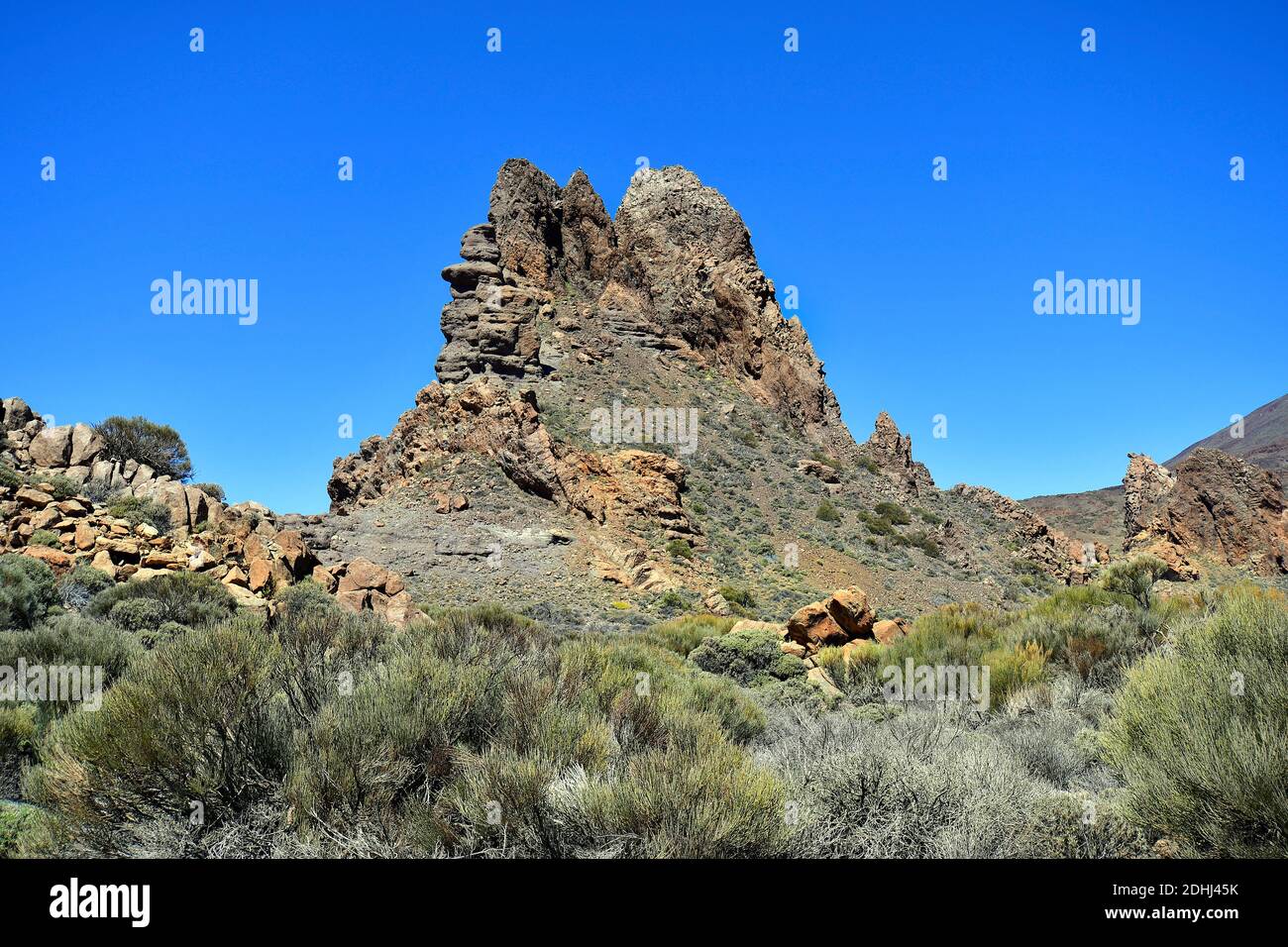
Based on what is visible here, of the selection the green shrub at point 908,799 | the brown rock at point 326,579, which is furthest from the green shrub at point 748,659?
the brown rock at point 326,579

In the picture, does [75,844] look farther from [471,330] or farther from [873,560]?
[471,330]

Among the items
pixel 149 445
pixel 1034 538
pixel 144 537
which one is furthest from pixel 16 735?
pixel 1034 538

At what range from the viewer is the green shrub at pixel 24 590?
9.25 metres

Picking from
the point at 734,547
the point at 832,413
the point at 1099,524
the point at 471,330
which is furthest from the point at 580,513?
the point at 1099,524

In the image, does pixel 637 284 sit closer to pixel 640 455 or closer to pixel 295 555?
pixel 640 455

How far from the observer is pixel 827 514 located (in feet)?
122

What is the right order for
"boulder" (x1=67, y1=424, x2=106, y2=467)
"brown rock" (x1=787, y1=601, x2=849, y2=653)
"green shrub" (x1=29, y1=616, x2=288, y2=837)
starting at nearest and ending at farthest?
"green shrub" (x1=29, y1=616, x2=288, y2=837) → "brown rock" (x1=787, y1=601, x2=849, y2=653) → "boulder" (x1=67, y1=424, x2=106, y2=467)

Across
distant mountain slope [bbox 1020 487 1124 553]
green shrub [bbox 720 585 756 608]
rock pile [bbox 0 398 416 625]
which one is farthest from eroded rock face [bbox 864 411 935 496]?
rock pile [bbox 0 398 416 625]

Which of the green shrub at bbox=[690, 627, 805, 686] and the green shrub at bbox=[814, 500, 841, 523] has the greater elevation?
the green shrub at bbox=[814, 500, 841, 523]

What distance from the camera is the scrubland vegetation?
3.14 meters

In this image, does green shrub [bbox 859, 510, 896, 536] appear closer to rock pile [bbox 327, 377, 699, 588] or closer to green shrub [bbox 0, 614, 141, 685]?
rock pile [bbox 327, 377, 699, 588]

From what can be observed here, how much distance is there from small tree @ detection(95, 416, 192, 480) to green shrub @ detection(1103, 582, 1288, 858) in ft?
90.4

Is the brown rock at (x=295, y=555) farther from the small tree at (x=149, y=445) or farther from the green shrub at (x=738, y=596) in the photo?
the green shrub at (x=738, y=596)

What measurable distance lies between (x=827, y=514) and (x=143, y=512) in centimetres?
2920
